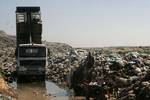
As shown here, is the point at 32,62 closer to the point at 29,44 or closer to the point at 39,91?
the point at 29,44

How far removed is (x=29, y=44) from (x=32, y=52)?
56 cm

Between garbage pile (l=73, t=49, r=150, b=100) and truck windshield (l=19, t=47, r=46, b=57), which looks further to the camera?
truck windshield (l=19, t=47, r=46, b=57)

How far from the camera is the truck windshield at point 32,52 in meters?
21.2

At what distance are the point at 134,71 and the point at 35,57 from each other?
730 cm

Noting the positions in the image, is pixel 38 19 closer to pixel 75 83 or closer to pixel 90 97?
pixel 75 83

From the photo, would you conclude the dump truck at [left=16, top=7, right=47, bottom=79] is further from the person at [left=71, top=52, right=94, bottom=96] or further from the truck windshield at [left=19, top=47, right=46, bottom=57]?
the person at [left=71, top=52, right=94, bottom=96]

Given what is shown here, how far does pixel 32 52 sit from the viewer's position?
21.2 m

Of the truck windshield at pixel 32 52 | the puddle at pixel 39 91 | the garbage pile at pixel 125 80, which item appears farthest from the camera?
the truck windshield at pixel 32 52

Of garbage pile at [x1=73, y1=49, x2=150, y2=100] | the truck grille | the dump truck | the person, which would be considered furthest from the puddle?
garbage pile at [x1=73, y1=49, x2=150, y2=100]

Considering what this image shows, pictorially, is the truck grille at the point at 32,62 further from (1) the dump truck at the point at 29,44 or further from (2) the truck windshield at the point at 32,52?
(2) the truck windshield at the point at 32,52

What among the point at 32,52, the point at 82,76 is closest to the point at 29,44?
the point at 32,52

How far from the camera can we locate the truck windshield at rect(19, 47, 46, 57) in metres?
21.2

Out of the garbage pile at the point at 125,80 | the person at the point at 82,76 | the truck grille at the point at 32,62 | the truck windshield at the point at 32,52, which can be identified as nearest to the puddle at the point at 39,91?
the person at the point at 82,76

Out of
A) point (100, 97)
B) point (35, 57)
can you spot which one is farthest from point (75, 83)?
point (35, 57)
